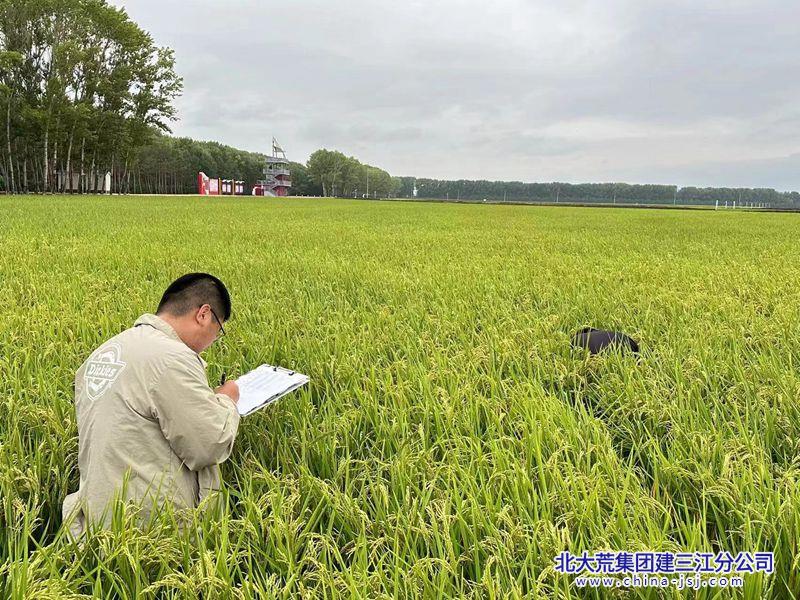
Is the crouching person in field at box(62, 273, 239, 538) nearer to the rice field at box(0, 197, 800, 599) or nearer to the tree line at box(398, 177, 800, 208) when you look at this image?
the rice field at box(0, 197, 800, 599)

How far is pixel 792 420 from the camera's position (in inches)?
91.2

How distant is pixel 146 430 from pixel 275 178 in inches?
3987

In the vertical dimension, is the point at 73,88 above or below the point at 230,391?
above

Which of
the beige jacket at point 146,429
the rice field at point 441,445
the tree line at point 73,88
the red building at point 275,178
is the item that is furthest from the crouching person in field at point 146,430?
the red building at point 275,178

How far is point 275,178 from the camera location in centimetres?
9750

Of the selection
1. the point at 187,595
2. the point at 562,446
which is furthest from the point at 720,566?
the point at 187,595

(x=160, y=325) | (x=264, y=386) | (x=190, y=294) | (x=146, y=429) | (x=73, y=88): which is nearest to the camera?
(x=146, y=429)

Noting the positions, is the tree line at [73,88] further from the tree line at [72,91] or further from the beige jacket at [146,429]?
the beige jacket at [146,429]

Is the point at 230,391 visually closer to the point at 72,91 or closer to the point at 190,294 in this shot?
the point at 190,294

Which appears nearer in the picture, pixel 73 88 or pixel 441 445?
pixel 441 445

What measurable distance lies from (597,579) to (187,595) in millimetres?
1104

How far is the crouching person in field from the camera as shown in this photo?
170 cm

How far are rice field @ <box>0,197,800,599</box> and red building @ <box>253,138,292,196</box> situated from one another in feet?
317

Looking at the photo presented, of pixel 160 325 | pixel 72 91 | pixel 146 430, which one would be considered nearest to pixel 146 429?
pixel 146 430
